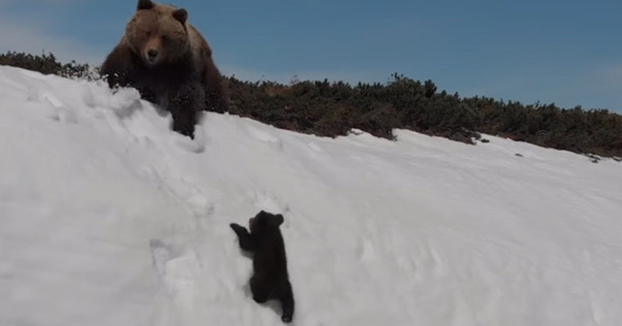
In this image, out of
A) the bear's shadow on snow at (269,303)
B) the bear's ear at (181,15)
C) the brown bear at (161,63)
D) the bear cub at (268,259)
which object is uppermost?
the bear's ear at (181,15)

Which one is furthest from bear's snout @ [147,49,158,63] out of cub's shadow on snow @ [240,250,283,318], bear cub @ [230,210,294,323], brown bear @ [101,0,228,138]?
cub's shadow on snow @ [240,250,283,318]

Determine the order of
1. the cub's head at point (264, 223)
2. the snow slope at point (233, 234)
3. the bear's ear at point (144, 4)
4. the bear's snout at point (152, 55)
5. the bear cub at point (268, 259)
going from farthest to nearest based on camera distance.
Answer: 1. the bear's ear at point (144, 4)
2. the bear's snout at point (152, 55)
3. the cub's head at point (264, 223)
4. the bear cub at point (268, 259)
5. the snow slope at point (233, 234)

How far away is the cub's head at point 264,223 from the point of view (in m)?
4.83

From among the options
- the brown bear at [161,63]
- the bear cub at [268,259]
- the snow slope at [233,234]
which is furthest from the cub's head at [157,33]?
the bear cub at [268,259]

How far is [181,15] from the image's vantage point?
6.66m

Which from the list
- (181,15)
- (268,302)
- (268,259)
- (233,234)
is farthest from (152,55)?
(268,302)

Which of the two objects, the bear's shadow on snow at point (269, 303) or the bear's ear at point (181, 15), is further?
the bear's ear at point (181, 15)

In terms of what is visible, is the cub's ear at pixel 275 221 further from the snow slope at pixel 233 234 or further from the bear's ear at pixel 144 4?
the bear's ear at pixel 144 4

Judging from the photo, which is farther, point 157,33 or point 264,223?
point 157,33

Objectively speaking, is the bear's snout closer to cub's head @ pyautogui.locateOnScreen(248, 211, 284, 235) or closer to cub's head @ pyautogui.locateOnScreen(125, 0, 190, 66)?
cub's head @ pyautogui.locateOnScreen(125, 0, 190, 66)

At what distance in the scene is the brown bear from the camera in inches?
247

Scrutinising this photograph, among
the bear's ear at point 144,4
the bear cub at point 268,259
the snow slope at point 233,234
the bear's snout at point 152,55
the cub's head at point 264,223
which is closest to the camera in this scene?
the snow slope at point 233,234

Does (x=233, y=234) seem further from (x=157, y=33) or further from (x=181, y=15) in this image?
(x=181, y=15)

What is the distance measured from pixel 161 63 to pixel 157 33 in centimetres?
29
